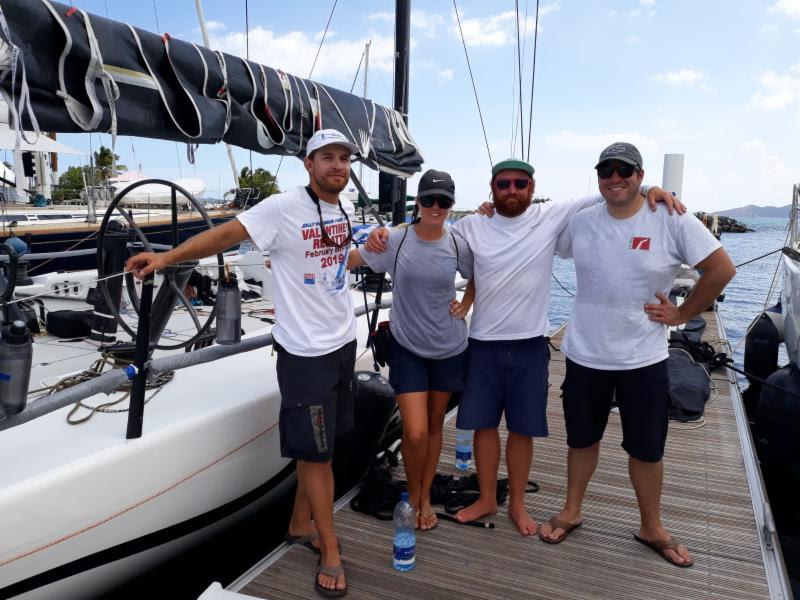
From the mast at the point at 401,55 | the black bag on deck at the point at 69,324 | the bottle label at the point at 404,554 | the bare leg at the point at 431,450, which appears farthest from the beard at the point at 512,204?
the black bag on deck at the point at 69,324

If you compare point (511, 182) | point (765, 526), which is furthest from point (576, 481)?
Answer: point (511, 182)

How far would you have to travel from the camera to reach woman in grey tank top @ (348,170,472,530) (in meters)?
2.87

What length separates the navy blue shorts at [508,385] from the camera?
302cm

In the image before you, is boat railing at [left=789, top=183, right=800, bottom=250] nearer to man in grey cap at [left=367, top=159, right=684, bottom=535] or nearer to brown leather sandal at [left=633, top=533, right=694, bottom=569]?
brown leather sandal at [left=633, top=533, right=694, bottom=569]

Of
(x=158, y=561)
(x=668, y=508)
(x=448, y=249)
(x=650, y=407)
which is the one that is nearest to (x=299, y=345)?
(x=448, y=249)

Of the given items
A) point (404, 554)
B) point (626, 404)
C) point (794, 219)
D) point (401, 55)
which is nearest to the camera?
point (626, 404)

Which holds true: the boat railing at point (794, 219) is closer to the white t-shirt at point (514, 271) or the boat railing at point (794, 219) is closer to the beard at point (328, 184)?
the white t-shirt at point (514, 271)

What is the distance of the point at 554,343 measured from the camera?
7.92 m

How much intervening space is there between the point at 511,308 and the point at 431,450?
85cm

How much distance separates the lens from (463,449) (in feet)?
13.1

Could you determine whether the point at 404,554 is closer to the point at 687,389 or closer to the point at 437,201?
the point at 437,201

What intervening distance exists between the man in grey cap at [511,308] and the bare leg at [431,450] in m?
0.11

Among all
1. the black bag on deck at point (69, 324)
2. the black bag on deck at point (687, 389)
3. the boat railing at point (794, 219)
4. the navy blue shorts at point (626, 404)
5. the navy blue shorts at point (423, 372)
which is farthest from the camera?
the boat railing at point (794, 219)

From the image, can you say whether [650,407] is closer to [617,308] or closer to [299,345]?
[617,308]
